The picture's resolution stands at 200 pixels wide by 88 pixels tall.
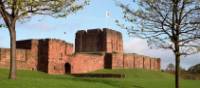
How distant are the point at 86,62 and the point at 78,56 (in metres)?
2.47

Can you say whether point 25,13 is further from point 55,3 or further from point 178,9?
point 178,9

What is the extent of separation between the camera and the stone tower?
229 ft

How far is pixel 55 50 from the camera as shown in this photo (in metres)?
50.5

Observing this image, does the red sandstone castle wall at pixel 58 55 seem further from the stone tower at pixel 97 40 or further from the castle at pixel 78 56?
the stone tower at pixel 97 40

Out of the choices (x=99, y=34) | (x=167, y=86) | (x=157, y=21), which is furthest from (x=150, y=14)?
(x=99, y=34)

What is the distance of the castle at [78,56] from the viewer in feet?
155

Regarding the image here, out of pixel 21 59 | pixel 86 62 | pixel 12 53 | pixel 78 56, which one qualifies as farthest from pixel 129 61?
pixel 12 53

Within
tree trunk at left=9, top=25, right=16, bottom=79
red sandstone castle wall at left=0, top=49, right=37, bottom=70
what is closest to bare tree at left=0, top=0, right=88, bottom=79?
tree trunk at left=9, top=25, right=16, bottom=79

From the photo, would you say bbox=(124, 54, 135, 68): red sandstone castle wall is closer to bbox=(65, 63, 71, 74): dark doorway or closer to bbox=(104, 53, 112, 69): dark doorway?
bbox=(104, 53, 112, 69): dark doorway

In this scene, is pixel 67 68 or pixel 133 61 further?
pixel 133 61

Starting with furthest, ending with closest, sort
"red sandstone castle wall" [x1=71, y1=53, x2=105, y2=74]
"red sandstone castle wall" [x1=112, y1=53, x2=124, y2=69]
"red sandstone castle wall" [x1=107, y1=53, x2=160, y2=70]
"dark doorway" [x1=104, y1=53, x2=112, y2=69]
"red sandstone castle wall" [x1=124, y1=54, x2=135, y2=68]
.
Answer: "red sandstone castle wall" [x1=124, y1=54, x2=135, y2=68] → "red sandstone castle wall" [x1=107, y1=53, x2=160, y2=70] → "red sandstone castle wall" [x1=112, y1=53, x2=124, y2=69] → "dark doorway" [x1=104, y1=53, x2=112, y2=69] → "red sandstone castle wall" [x1=71, y1=53, x2=105, y2=74]

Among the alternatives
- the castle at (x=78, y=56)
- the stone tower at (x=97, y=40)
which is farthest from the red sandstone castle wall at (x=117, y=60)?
the stone tower at (x=97, y=40)

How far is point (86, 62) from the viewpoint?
192 ft

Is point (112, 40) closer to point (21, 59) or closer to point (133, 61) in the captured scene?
point (133, 61)
